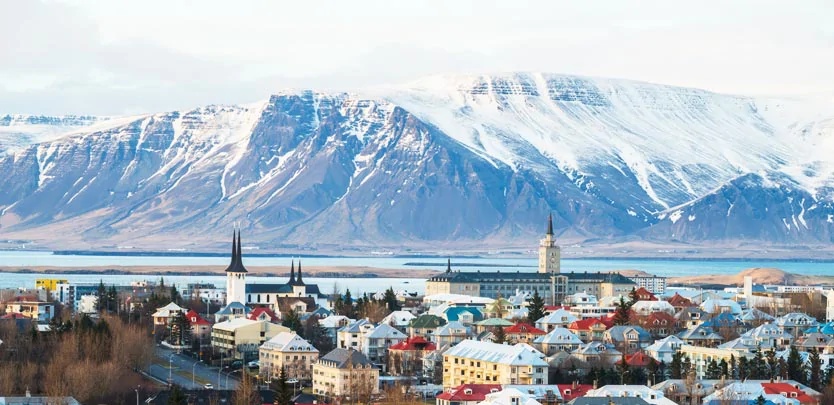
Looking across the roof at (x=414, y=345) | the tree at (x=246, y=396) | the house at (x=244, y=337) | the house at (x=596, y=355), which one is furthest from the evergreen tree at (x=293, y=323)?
the tree at (x=246, y=396)

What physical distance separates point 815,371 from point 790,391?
20.4ft

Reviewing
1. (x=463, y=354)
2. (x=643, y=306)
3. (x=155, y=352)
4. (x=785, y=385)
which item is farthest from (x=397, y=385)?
(x=643, y=306)

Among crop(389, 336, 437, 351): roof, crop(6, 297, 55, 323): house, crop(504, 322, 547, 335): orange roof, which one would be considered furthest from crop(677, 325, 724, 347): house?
crop(6, 297, 55, 323): house

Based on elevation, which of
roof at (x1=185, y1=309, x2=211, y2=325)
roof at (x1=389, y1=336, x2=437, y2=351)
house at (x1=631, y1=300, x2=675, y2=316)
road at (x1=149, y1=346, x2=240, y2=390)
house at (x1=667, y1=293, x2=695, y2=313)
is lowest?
road at (x1=149, y1=346, x2=240, y2=390)

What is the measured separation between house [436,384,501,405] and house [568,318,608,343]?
81.1ft

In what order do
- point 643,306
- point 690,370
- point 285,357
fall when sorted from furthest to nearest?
point 643,306 < point 285,357 < point 690,370

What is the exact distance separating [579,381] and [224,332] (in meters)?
29.0

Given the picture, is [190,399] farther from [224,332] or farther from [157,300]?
[157,300]

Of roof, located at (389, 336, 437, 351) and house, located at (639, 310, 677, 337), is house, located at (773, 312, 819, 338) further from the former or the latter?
roof, located at (389, 336, 437, 351)

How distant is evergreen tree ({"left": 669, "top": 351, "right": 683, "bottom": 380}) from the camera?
78500 mm

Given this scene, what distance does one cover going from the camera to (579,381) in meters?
79.6

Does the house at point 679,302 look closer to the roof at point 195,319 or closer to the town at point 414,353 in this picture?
the town at point 414,353

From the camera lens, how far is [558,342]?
3600 inches

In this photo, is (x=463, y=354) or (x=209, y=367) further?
(x=209, y=367)
